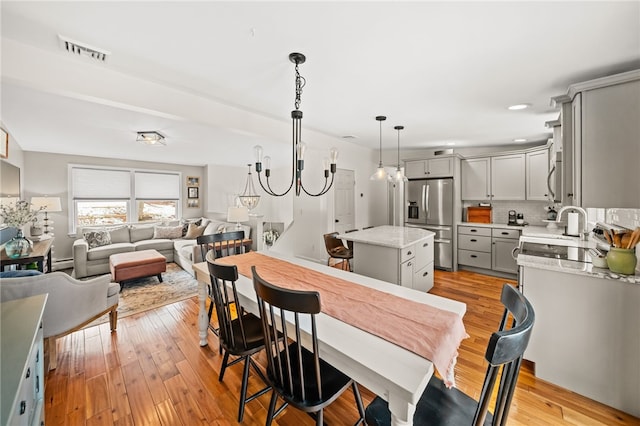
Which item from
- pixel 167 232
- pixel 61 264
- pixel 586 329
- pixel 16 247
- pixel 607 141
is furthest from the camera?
pixel 167 232

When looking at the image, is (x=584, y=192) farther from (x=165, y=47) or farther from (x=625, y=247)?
(x=165, y=47)

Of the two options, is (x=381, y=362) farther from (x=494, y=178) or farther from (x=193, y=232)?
(x=193, y=232)

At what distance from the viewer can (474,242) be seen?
4516 millimetres

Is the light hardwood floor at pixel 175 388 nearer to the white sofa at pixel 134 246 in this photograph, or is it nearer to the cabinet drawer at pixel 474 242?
the white sofa at pixel 134 246

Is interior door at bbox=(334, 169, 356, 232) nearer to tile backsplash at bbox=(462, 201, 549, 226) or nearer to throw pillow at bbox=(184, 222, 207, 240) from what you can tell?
tile backsplash at bbox=(462, 201, 549, 226)

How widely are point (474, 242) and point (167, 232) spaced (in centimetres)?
645

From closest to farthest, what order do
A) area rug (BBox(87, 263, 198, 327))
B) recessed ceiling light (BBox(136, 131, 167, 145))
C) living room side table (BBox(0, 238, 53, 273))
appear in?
living room side table (BBox(0, 238, 53, 273)), area rug (BBox(87, 263, 198, 327)), recessed ceiling light (BBox(136, 131, 167, 145))

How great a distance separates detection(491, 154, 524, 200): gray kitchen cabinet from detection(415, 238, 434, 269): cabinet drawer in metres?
2.00

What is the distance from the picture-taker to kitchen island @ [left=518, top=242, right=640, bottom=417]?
1625mm

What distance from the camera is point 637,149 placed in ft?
5.90

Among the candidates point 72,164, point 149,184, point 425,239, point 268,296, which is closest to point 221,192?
point 149,184

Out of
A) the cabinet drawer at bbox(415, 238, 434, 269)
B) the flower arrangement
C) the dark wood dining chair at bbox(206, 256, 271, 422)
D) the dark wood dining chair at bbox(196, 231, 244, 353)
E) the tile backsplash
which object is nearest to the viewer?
the dark wood dining chair at bbox(206, 256, 271, 422)

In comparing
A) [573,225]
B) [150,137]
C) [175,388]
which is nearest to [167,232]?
[150,137]

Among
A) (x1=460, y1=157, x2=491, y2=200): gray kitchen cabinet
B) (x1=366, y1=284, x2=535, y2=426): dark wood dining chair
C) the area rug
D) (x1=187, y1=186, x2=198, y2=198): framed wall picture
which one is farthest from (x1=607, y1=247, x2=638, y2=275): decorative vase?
(x1=187, y1=186, x2=198, y2=198): framed wall picture
